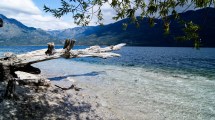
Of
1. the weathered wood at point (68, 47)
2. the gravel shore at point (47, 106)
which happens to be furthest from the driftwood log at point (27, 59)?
the gravel shore at point (47, 106)

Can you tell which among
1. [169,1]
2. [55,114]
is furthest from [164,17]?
[55,114]

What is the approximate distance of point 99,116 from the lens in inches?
559

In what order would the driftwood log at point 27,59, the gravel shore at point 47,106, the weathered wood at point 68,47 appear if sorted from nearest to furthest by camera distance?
the gravel shore at point 47,106
the driftwood log at point 27,59
the weathered wood at point 68,47

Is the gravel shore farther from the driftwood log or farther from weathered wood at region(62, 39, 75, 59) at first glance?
weathered wood at region(62, 39, 75, 59)

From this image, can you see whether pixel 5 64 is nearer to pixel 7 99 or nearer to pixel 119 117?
pixel 7 99

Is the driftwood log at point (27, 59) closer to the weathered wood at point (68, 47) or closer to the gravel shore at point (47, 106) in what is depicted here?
the weathered wood at point (68, 47)

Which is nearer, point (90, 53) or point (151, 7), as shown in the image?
point (151, 7)

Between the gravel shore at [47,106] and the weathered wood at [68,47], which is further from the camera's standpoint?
the weathered wood at [68,47]

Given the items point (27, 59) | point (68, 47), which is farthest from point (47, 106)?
point (68, 47)

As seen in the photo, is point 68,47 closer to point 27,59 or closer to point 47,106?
point 27,59

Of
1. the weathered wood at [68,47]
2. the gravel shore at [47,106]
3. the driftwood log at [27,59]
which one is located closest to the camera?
the gravel shore at [47,106]

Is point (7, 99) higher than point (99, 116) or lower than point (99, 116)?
higher

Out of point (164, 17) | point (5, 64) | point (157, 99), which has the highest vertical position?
point (164, 17)

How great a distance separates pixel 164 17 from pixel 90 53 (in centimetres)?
1858
